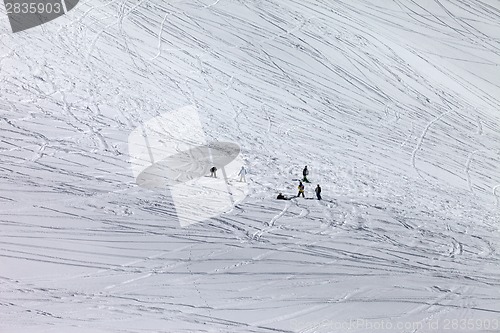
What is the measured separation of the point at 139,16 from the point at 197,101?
3371 mm

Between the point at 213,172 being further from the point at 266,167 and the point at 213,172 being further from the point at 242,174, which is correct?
the point at 266,167

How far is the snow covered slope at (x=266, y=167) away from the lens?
10.1 metres

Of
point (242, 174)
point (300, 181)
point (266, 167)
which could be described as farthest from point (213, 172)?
point (300, 181)

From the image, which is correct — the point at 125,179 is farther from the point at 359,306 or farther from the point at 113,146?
the point at 359,306

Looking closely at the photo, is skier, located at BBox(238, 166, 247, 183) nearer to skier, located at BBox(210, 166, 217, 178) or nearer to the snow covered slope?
the snow covered slope

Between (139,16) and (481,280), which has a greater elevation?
(139,16)

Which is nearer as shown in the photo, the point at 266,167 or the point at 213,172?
the point at 213,172

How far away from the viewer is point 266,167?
43.3 feet

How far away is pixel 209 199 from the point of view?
39.3ft

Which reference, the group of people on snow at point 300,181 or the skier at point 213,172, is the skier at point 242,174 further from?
the skier at point 213,172

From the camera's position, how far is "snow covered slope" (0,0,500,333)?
10.1m

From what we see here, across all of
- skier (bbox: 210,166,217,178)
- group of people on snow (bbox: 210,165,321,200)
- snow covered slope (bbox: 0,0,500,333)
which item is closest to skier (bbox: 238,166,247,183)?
group of people on snow (bbox: 210,165,321,200)

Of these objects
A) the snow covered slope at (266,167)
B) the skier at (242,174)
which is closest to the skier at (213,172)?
the skier at (242,174)

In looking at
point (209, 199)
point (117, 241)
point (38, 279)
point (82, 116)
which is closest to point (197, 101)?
point (82, 116)
